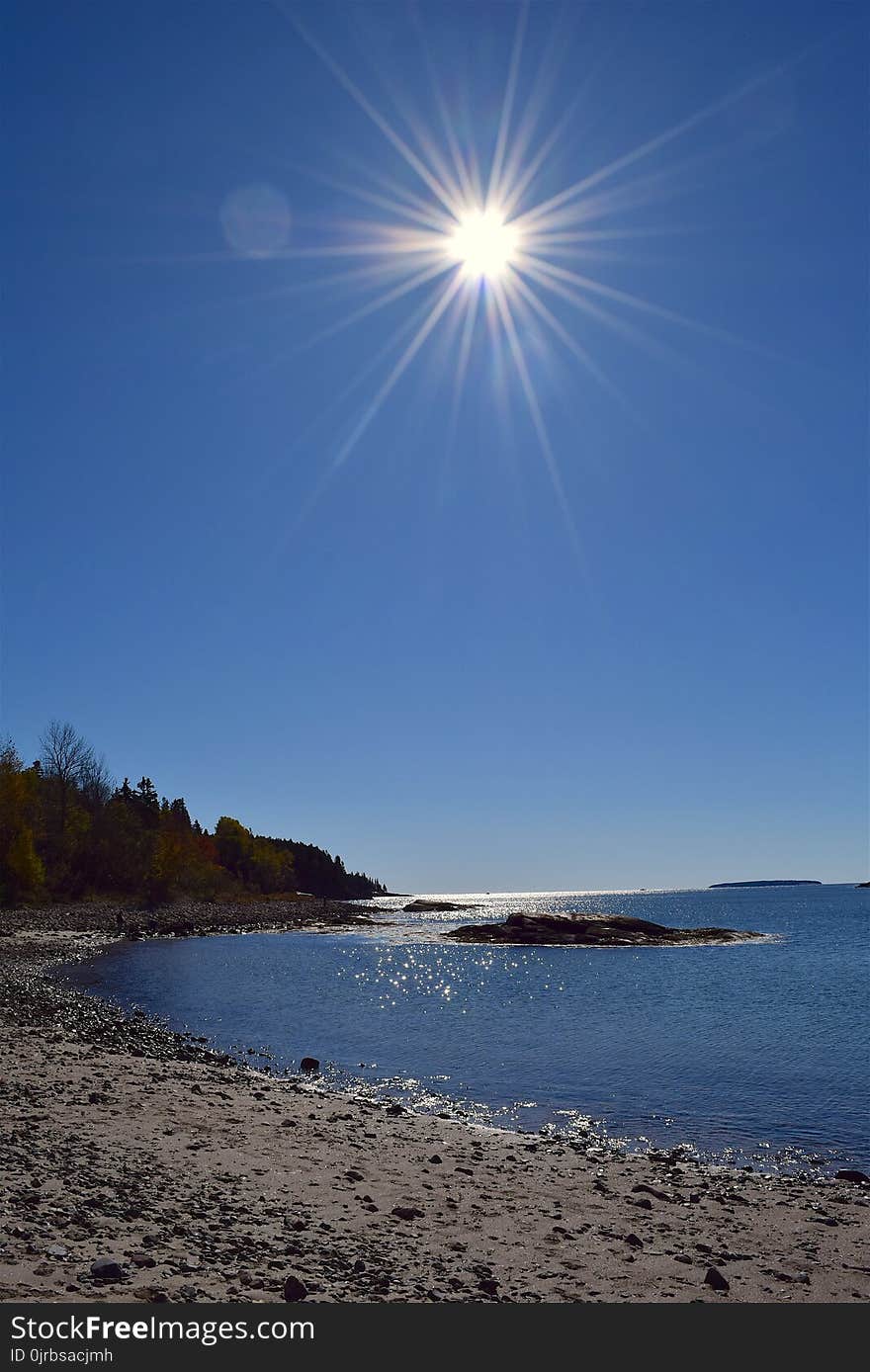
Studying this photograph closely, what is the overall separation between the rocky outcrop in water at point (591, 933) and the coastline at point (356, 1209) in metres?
74.9

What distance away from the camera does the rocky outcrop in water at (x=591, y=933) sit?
9044 cm

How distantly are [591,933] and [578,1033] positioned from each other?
208 ft

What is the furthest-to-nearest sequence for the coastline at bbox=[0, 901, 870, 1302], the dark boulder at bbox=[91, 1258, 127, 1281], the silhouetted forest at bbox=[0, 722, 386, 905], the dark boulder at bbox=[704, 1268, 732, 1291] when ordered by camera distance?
the silhouetted forest at bbox=[0, 722, 386, 905], the dark boulder at bbox=[704, 1268, 732, 1291], the coastline at bbox=[0, 901, 870, 1302], the dark boulder at bbox=[91, 1258, 127, 1281]

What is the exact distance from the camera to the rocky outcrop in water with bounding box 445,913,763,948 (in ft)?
297

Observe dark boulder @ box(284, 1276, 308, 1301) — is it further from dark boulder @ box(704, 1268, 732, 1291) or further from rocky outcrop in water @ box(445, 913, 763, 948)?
rocky outcrop in water @ box(445, 913, 763, 948)

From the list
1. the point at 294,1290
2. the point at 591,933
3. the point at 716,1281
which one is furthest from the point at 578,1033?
the point at 591,933

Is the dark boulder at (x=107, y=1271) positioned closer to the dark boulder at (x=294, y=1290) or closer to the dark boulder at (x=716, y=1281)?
the dark boulder at (x=294, y=1290)

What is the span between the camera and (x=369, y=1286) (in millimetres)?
9406

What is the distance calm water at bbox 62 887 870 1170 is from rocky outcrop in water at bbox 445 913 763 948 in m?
21.2

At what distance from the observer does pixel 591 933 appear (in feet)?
306

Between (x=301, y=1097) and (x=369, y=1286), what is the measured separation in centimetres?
1287

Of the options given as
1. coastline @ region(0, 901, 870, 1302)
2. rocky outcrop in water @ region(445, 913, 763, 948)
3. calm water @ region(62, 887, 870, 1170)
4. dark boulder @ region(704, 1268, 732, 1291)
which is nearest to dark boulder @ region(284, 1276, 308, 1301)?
coastline @ region(0, 901, 870, 1302)

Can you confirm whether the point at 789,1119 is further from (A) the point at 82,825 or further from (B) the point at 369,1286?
(A) the point at 82,825

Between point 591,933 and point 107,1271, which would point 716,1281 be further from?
point 591,933
